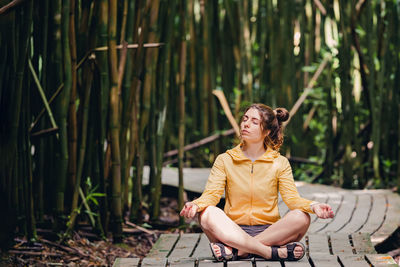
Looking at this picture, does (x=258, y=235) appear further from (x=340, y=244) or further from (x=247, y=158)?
(x=340, y=244)

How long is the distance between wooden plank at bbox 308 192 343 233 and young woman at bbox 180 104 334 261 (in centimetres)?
85

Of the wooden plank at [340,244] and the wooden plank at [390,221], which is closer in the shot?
the wooden plank at [340,244]

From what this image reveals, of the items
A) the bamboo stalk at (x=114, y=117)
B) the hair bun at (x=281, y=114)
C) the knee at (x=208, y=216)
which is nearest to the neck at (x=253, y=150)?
the hair bun at (x=281, y=114)

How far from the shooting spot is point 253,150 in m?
1.96

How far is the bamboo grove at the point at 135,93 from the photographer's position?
7.68ft

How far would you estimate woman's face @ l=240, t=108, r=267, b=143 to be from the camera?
6.30 ft

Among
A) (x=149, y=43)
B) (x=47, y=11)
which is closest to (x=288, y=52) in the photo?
(x=149, y=43)

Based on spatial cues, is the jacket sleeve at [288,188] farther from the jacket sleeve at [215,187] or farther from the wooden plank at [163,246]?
the wooden plank at [163,246]

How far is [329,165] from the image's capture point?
159 inches

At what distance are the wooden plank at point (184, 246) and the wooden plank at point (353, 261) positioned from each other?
599mm

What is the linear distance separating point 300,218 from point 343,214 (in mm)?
1220

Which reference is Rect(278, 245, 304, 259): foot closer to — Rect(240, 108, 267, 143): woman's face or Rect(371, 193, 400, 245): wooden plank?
Rect(240, 108, 267, 143): woman's face

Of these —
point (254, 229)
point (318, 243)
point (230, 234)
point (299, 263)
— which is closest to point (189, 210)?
point (230, 234)

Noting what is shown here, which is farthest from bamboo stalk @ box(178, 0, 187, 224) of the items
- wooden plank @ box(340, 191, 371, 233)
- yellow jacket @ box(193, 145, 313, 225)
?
yellow jacket @ box(193, 145, 313, 225)
